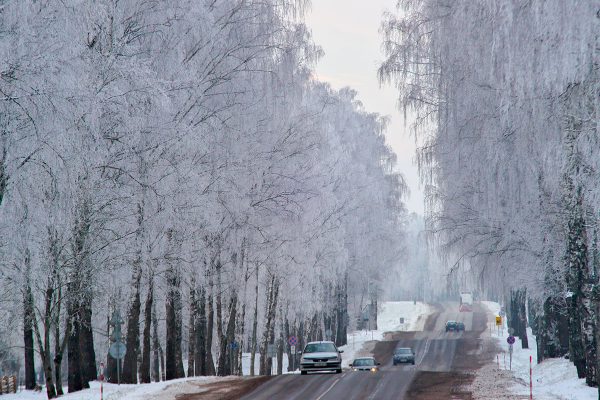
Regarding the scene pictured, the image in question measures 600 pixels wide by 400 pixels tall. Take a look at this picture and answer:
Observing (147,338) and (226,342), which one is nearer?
(147,338)

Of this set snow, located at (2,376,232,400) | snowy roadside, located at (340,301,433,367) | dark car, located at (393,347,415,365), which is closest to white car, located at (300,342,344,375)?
snow, located at (2,376,232,400)

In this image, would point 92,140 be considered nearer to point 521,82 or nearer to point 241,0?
point 521,82

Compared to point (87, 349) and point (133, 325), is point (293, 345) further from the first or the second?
point (87, 349)

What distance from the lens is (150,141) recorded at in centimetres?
2334

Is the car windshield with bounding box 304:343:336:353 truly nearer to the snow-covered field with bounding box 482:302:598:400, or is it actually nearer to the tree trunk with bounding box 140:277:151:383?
the tree trunk with bounding box 140:277:151:383

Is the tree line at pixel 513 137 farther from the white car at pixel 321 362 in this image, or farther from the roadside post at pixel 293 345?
the roadside post at pixel 293 345

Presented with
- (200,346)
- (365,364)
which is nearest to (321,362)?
(200,346)

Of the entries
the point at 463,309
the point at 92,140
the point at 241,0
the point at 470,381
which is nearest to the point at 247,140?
the point at 241,0

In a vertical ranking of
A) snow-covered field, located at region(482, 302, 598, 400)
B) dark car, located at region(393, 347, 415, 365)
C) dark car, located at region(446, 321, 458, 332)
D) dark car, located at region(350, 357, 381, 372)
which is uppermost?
snow-covered field, located at region(482, 302, 598, 400)

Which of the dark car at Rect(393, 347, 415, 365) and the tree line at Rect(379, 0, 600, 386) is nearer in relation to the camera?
the tree line at Rect(379, 0, 600, 386)

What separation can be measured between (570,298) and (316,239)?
63.2ft

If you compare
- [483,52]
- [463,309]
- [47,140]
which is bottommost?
[463,309]

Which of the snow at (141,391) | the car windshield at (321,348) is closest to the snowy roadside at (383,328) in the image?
the car windshield at (321,348)

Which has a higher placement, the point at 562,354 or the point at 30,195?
the point at 30,195
